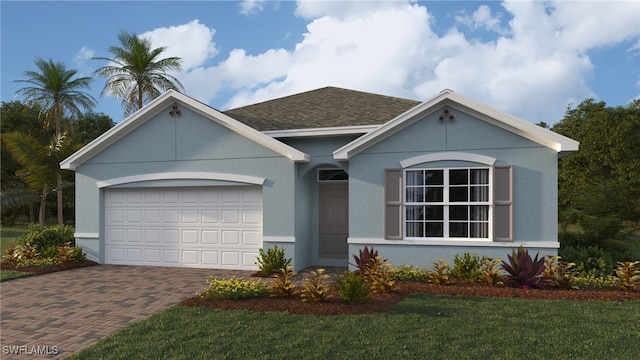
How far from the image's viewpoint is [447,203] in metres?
9.75

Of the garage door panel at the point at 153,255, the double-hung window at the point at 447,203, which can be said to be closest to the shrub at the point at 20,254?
the garage door panel at the point at 153,255

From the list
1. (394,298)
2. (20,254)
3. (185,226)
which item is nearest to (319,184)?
(185,226)

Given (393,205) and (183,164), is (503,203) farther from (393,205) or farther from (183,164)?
(183,164)

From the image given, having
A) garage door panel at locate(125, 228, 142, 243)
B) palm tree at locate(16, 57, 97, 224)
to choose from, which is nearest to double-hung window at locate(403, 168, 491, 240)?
garage door panel at locate(125, 228, 142, 243)

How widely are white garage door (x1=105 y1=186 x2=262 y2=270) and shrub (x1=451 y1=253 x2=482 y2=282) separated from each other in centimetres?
501

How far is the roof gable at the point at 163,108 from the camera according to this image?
10.7 metres

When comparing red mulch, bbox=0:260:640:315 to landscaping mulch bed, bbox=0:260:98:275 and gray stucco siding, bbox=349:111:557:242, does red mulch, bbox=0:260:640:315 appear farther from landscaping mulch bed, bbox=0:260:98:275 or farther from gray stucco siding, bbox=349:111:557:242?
landscaping mulch bed, bbox=0:260:98:275

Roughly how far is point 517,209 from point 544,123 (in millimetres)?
34213

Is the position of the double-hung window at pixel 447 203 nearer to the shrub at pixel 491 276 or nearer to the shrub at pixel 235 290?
the shrub at pixel 491 276

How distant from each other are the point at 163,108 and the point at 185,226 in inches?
133

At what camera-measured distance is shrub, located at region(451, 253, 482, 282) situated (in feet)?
28.8

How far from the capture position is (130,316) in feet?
21.9

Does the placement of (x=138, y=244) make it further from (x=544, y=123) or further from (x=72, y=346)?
(x=544, y=123)

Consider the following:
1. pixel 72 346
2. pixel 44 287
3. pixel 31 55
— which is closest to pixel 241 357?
pixel 72 346
